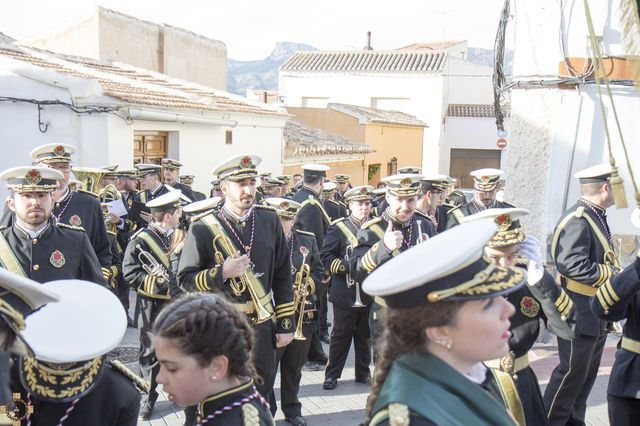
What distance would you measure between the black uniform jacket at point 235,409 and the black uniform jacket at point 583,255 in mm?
3734

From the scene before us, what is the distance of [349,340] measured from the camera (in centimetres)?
735

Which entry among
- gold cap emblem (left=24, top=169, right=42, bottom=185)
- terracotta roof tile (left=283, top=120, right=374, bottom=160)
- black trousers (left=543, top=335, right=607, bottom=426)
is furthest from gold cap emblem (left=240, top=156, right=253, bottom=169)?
terracotta roof tile (left=283, top=120, right=374, bottom=160)

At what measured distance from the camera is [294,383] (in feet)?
20.3

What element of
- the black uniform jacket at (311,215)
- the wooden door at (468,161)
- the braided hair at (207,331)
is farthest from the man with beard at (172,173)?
the wooden door at (468,161)

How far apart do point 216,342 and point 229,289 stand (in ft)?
8.55

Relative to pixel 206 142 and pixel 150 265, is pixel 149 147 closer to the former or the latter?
pixel 206 142

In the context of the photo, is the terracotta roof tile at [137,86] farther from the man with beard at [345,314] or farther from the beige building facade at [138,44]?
the man with beard at [345,314]

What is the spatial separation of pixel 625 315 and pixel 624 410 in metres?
0.58

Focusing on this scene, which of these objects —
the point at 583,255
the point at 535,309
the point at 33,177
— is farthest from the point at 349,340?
the point at 33,177

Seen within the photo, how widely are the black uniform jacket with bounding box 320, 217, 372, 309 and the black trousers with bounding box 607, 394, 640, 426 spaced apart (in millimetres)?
3115

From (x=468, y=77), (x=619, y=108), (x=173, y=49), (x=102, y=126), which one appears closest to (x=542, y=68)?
(x=619, y=108)

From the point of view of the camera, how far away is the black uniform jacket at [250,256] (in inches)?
204

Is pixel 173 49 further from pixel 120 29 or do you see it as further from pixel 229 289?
pixel 229 289

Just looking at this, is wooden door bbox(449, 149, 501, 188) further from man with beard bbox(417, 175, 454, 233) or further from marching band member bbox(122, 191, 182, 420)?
marching band member bbox(122, 191, 182, 420)
